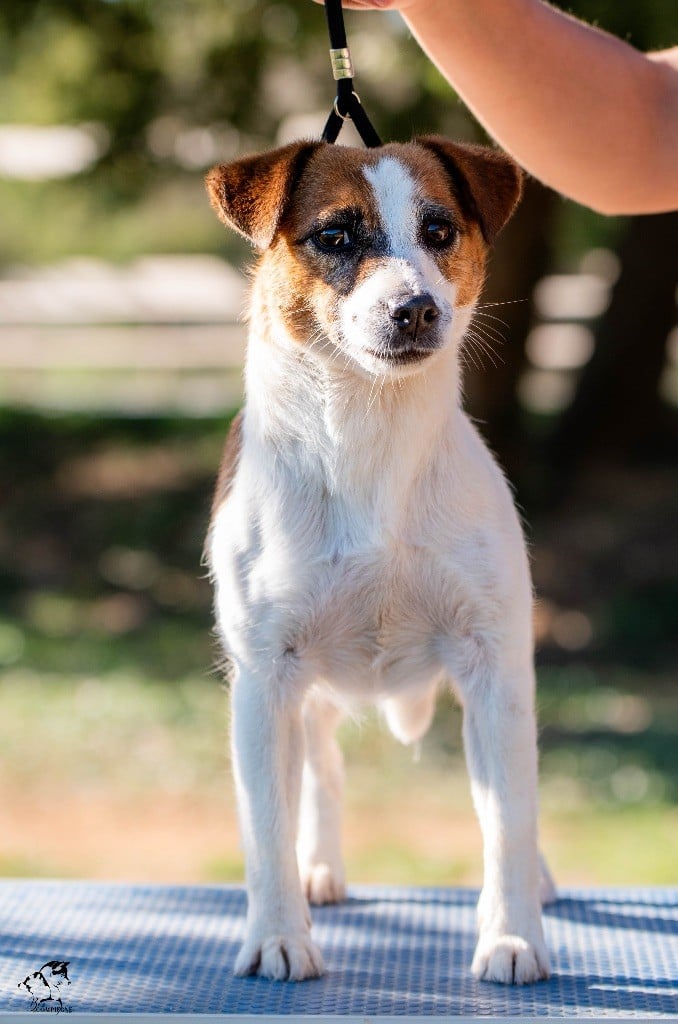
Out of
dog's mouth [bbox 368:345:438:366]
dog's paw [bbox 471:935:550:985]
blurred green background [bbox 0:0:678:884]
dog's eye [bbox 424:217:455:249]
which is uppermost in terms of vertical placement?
dog's eye [bbox 424:217:455:249]

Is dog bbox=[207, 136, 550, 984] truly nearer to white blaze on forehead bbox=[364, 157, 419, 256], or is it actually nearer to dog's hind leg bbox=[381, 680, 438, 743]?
white blaze on forehead bbox=[364, 157, 419, 256]

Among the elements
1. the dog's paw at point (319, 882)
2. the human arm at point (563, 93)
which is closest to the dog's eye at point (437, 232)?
the human arm at point (563, 93)

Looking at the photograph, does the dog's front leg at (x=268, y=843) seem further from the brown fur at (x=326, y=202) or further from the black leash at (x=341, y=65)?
the black leash at (x=341, y=65)

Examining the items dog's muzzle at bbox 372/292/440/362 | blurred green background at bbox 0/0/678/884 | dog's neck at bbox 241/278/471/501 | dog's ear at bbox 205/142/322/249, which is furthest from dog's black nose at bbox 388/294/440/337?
blurred green background at bbox 0/0/678/884

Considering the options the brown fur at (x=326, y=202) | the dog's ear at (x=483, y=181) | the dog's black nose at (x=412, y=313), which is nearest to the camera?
the dog's black nose at (x=412, y=313)

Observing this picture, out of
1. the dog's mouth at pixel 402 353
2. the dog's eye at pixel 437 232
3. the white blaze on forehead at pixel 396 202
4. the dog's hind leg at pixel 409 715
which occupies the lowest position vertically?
the dog's hind leg at pixel 409 715

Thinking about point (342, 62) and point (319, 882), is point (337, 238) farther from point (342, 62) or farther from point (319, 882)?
point (319, 882)

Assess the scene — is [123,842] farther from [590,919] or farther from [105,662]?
[590,919]

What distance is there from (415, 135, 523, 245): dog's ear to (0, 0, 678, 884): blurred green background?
2.00 meters

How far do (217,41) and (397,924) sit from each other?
7641 mm

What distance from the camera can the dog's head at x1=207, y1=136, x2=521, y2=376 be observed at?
2574mm

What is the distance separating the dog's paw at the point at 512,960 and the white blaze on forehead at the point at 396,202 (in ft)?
4.36

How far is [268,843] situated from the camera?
2.65 meters

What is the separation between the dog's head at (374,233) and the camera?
2.57 m
